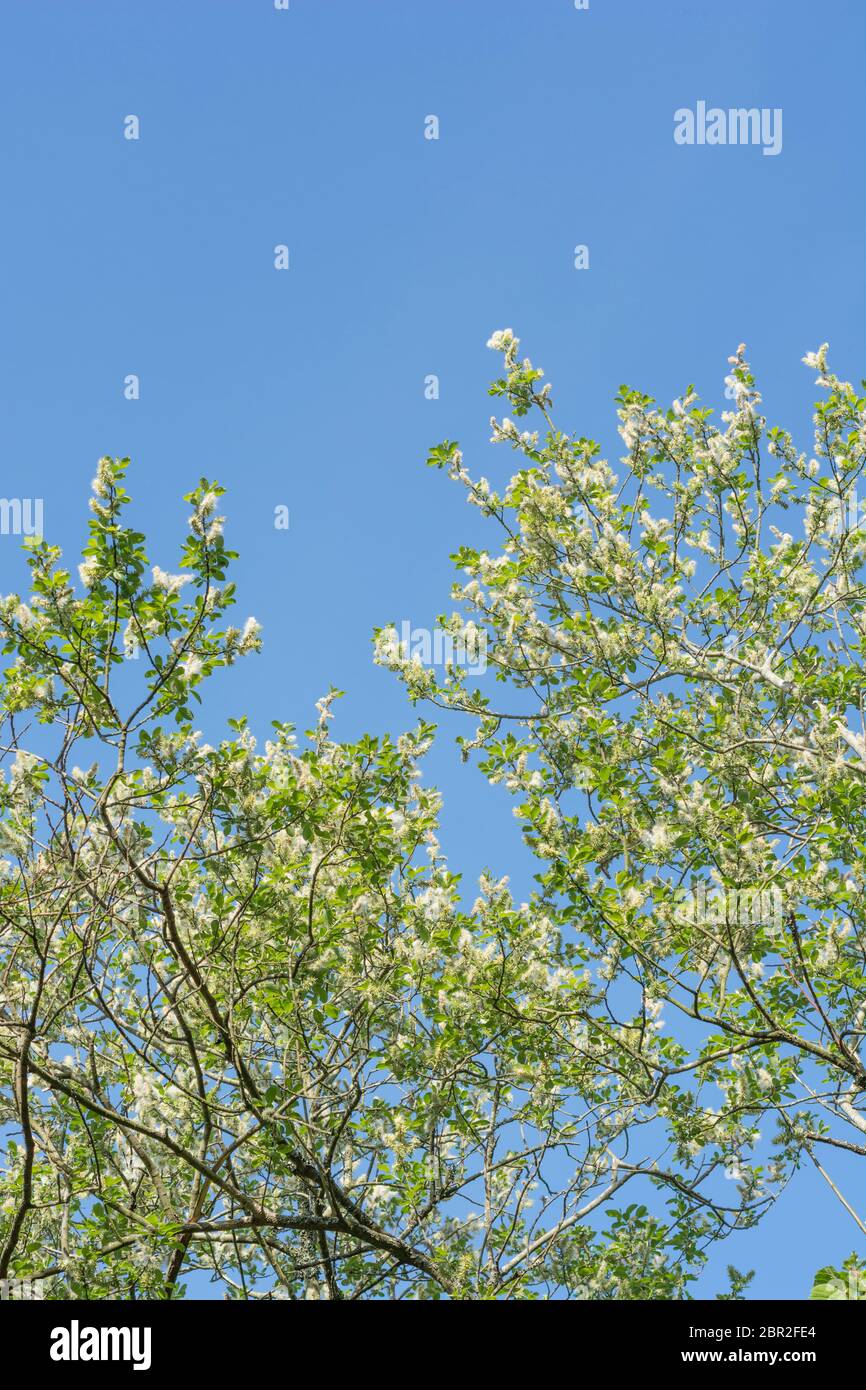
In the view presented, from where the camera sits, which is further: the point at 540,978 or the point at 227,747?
the point at 540,978

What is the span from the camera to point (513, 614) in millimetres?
8539

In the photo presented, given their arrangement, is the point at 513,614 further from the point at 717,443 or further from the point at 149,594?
the point at 149,594

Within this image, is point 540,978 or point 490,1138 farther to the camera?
point 490,1138

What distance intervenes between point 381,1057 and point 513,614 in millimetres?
3432

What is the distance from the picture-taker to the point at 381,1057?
269 inches

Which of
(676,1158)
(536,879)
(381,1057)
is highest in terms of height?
(536,879)

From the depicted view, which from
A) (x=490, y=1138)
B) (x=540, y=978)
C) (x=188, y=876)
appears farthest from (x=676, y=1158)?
(x=188, y=876)
